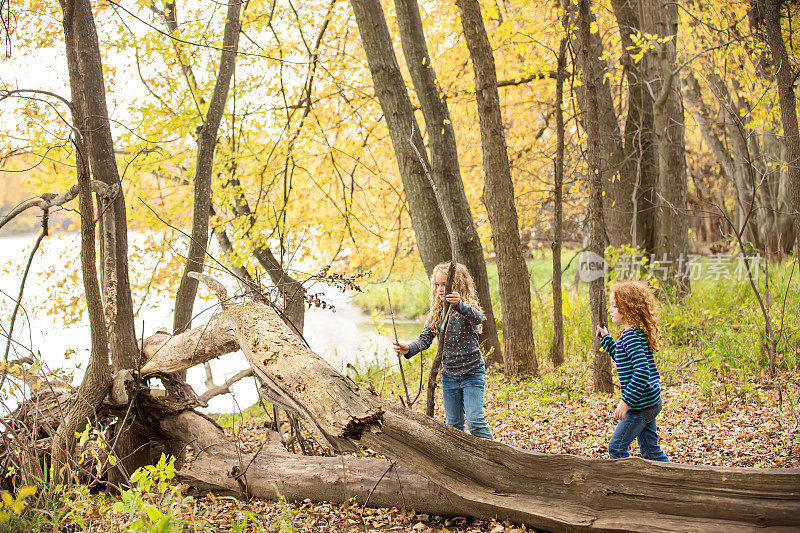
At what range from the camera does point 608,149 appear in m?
10.1

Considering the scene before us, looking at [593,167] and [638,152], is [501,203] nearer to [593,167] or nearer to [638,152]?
[593,167]

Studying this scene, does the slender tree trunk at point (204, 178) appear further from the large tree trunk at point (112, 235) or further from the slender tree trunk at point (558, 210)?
the slender tree trunk at point (558, 210)

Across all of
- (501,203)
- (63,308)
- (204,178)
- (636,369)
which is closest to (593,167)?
(501,203)

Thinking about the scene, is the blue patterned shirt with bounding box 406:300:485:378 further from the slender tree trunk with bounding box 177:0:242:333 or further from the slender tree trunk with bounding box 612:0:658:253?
the slender tree trunk with bounding box 612:0:658:253

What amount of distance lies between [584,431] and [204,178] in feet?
15.2

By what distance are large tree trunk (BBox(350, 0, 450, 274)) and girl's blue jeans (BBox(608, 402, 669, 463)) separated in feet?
13.4

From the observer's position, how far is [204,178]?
22.3 ft

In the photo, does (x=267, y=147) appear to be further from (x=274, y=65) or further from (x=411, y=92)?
(x=411, y=92)

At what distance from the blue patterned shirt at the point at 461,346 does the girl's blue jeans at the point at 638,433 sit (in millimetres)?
974

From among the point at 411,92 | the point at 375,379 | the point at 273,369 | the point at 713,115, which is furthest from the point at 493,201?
the point at 713,115

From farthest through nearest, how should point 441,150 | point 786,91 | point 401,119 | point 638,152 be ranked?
point 638,152 → point 441,150 → point 401,119 → point 786,91

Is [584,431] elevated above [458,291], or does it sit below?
below

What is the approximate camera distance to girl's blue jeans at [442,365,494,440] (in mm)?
4027

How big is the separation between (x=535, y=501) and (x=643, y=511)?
19.8 inches
